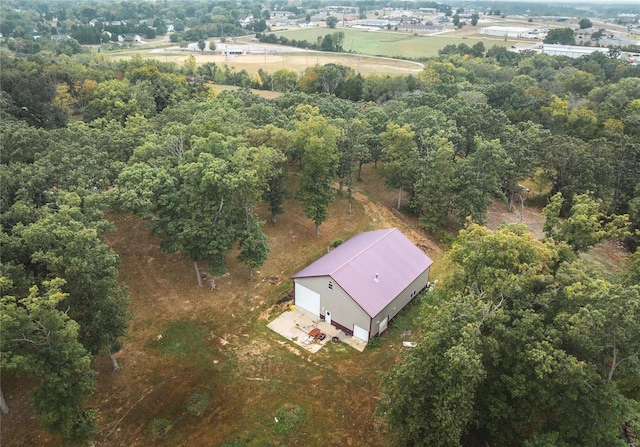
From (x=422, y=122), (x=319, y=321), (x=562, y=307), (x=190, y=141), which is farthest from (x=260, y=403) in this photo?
(x=422, y=122)

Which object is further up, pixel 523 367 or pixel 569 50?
pixel 523 367

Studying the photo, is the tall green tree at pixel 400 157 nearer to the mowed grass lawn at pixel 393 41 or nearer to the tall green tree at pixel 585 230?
the tall green tree at pixel 585 230

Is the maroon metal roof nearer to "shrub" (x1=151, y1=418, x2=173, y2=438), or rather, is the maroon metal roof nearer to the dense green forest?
the dense green forest

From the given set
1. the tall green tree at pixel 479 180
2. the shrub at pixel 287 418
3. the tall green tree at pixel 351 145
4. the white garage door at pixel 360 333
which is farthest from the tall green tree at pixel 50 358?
the tall green tree at pixel 479 180

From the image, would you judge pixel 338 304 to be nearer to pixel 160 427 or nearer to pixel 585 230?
pixel 160 427

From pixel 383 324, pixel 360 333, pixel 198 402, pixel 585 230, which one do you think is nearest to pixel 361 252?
pixel 383 324

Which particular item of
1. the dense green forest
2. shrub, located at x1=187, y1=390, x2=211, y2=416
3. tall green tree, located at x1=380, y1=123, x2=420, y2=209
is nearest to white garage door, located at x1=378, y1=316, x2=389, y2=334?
the dense green forest

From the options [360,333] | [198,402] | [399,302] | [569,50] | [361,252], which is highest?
[569,50]

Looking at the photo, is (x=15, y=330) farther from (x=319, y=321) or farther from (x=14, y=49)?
(x=14, y=49)
